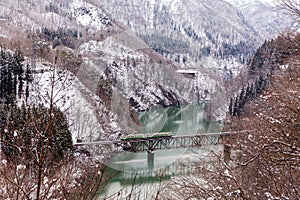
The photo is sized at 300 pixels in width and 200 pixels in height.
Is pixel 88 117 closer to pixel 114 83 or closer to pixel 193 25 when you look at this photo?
pixel 114 83

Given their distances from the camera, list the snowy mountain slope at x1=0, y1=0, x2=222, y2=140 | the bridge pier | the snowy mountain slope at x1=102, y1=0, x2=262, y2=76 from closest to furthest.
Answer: the bridge pier, the snowy mountain slope at x1=0, y1=0, x2=222, y2=140, the snowy mountain slope at x1=102, y1=0, x2=262, y2=76

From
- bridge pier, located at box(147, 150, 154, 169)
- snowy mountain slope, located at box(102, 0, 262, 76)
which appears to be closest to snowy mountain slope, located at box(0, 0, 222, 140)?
bridge pier, located at box(147, 150, 154, 169)

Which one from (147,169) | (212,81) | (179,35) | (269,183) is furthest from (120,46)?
(179,35)

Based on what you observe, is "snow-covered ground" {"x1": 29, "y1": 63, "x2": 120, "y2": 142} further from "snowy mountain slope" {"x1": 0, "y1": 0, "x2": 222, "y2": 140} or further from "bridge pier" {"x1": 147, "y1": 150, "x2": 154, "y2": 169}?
"bridge pier" {"x1": 147, "y1": 150, "x2": 154, "y2": 169}

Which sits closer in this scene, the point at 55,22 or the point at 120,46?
the point at 120,46

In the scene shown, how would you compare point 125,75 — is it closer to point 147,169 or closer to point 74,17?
point 147,169

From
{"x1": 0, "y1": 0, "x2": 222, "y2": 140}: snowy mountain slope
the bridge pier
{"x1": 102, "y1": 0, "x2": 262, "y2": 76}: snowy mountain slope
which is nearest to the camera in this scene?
the bridge pier

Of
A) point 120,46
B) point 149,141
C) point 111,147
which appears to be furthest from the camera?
point 120,46

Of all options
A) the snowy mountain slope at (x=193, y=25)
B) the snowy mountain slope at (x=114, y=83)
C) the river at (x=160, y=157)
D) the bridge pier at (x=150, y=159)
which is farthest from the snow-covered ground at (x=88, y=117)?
the snowy mountain slope at (x=193, y=25)

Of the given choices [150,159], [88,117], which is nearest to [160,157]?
[150,159]
